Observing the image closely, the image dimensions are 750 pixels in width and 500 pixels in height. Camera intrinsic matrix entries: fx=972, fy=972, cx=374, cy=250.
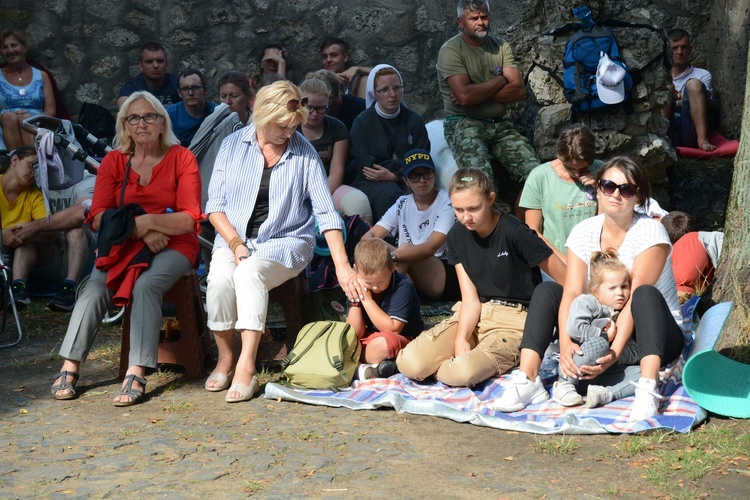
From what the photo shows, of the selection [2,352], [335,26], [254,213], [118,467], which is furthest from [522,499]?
[335,26]

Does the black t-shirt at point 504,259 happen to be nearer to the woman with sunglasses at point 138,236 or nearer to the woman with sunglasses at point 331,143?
the woman with sunglasses at point 138,236

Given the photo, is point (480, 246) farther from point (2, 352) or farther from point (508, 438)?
point (2, 352)

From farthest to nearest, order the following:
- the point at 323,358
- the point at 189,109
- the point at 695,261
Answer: the point at 189,109
the point at 695,261
the point at 323,358

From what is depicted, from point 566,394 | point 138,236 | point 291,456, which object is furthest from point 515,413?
point 138,236

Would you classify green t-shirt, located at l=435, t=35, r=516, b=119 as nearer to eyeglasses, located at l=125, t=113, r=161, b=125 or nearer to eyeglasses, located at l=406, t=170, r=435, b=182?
eyeglasses, located at l=406, t=170, r=435, b=182

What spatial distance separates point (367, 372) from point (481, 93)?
3.06 m

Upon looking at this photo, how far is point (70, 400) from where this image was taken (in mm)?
4902

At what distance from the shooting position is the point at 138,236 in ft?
16.8

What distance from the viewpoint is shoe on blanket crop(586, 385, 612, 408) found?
443cm

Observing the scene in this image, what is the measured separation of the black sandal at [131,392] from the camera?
476 centimetres

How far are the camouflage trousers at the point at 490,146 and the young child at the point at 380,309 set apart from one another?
7.24 ft

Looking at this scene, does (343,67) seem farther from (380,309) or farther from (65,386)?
(65,386)

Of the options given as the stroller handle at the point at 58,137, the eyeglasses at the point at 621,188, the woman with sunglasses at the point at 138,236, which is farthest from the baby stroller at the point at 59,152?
the eyeglasses at the point at 621,188

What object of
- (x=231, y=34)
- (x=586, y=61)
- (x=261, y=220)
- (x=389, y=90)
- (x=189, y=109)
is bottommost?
(x=261, y=220)
